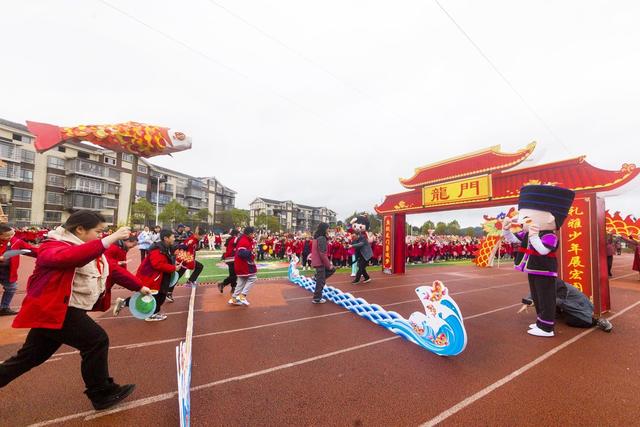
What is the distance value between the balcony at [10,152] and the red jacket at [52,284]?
39.4 metres

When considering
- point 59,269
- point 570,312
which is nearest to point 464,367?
point 570,312

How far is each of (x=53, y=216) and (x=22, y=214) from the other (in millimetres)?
3004

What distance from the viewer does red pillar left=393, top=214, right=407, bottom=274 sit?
12.6 meters

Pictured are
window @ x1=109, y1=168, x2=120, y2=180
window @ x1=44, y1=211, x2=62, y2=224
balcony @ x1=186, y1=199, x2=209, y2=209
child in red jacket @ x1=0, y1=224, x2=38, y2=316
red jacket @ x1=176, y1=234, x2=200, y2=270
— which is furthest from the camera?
balcony @ x1=186, y1=199, x2=209, y2=209

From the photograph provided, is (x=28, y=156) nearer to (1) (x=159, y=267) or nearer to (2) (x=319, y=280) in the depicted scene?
(1) (x=159, y=267)

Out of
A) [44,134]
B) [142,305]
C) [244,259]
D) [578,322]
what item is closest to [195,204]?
[44,134]

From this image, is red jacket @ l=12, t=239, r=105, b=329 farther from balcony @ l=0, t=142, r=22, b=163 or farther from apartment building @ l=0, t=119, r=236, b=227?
balcony @ l=0, t=142, r=22, b=163

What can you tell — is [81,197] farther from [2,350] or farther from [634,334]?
[634,334]

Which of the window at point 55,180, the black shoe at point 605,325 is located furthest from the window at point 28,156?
the black shoe at point 605,325

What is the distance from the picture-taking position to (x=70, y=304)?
2.26m

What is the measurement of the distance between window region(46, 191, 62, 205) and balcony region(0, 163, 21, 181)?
378cm

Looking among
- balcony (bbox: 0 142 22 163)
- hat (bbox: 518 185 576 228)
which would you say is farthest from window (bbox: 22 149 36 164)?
hat (bbox: 518 185 576 228)

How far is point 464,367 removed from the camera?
3461 millimetres

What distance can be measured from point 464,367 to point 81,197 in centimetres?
4438
